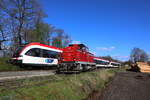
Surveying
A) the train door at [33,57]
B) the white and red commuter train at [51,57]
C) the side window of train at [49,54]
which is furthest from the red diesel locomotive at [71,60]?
the side window of train at [49,54]

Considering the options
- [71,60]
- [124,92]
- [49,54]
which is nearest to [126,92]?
[124,92]

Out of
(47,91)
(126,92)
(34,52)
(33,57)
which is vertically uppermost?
(34,52)

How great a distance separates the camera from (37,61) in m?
18.2

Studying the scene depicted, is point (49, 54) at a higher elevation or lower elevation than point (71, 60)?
higher

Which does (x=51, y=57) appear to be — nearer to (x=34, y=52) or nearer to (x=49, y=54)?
(x=49, y=54)

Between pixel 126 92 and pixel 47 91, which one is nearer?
pixel 47 91

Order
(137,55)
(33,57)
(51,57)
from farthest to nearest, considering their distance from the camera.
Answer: (137,55)
(51,57)
(33,57)

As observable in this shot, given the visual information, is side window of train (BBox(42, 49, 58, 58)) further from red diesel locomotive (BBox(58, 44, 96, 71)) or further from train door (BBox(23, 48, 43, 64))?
red diesel locomotive (BBox(58, 44, 96, 71))

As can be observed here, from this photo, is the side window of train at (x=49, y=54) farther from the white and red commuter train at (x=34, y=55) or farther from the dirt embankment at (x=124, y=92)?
the dirt embankment at (x=124, y=92)

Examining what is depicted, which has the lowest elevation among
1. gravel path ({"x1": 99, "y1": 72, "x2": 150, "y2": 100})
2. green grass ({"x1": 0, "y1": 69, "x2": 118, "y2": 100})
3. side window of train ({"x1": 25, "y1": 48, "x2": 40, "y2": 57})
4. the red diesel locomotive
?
gravel path ({"x1": 99, "y1": 72, "x2": 150, "y2": 100})

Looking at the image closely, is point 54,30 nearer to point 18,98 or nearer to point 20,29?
point 20,29

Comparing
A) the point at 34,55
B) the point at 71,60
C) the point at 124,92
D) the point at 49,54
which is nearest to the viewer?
the point at 124,92

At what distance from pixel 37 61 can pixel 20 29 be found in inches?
673

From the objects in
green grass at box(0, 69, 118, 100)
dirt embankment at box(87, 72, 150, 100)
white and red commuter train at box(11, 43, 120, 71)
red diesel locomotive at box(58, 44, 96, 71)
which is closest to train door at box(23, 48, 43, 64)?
white and red commuter train at box(11, 43, 120, 71)
